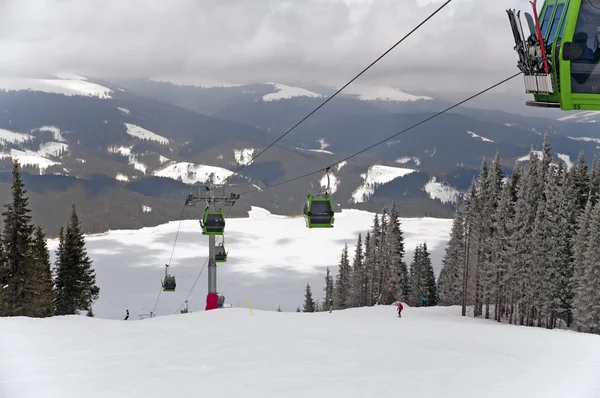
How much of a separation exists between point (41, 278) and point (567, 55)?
4514 centimetres

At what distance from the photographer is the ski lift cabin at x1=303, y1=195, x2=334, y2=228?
25297mm

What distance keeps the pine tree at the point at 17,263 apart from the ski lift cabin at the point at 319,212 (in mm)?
28166

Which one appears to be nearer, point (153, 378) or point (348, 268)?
point (153, 378)

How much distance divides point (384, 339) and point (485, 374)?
242 inches

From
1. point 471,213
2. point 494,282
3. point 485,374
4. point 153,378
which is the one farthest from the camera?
point 471,213

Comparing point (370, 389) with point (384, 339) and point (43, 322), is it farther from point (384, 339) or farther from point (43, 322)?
point (43, 322)

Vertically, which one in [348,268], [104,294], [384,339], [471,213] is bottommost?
[104,294]

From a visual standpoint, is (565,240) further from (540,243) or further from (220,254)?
(220,254)

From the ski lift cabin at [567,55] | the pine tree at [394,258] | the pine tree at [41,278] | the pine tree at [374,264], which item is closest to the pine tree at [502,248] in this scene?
the pine tree at [394,258]

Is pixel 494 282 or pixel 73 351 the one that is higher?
pixel 73 351

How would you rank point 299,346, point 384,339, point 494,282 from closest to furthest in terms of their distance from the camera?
point 299,346 < point 384,339 < point 494,282

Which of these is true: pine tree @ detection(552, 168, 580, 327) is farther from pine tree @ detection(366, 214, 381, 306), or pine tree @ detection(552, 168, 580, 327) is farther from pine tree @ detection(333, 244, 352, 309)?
pine tree @ detection(333, 244, 352, 309)

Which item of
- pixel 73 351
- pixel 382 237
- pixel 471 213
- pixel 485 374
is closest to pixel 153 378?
pixel 73 351

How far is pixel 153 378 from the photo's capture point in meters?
11.6
